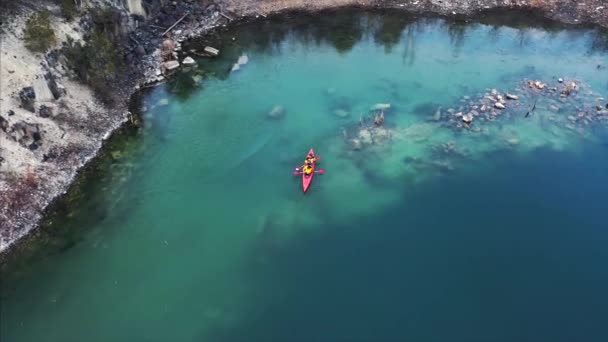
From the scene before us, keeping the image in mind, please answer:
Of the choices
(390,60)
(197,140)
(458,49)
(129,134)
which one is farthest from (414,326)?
(458,49)

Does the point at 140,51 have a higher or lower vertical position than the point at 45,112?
higher

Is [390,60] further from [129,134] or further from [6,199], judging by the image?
[6,199]

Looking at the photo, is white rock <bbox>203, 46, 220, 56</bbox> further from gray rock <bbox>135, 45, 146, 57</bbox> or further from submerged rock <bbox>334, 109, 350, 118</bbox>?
submerged rock <bbox>334, 109, 350, 118</bbox>

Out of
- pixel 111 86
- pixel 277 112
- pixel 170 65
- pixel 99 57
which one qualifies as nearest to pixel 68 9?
pixel 99 57

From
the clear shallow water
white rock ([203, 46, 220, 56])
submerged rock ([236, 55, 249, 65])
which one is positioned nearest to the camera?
the clear shallow water

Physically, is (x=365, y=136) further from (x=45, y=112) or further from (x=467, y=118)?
(x=45, y=112)

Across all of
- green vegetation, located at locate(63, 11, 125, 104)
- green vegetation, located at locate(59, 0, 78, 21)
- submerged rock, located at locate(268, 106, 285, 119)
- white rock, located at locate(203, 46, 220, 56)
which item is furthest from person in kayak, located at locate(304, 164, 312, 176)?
green vegetation, located at locate(59, 0, 78, 21)

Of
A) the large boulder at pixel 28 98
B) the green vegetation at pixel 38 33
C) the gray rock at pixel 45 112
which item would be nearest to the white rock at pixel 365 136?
the gray rock at pixel 45 112
